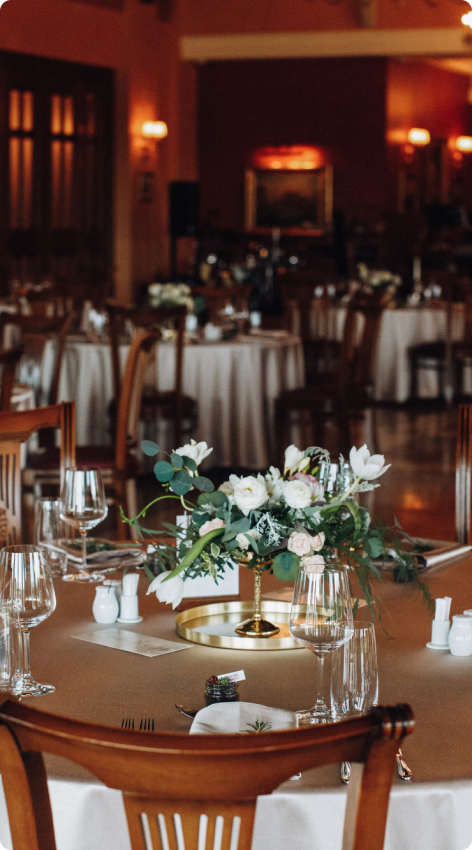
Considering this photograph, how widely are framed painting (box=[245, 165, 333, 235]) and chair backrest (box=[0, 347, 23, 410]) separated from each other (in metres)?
12.4

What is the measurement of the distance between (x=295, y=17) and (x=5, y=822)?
48.0 ft

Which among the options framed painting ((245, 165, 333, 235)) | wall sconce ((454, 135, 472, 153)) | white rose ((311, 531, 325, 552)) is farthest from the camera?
wall sconce ((454, 135, 472, 153))

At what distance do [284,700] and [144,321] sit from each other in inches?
170

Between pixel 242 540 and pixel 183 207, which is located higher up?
pixel 183 207

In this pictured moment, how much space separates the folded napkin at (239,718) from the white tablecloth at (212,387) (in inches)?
193

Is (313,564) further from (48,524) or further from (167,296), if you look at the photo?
(167,296)

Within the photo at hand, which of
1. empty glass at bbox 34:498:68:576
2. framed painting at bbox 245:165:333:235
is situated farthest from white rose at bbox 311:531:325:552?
framed painting at bbox 245:165:333:235

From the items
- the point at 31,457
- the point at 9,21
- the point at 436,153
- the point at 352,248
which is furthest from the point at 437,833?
the point at 436,153

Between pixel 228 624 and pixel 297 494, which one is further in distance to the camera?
pixel 228 624

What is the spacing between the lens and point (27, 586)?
1.54 m

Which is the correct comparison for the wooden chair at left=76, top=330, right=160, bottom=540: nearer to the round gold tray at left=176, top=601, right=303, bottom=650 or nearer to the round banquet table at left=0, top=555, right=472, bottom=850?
the round banquet table at left=0, top=555, right=472, bottom=850

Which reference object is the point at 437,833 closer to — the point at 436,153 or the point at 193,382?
the point at 193,382

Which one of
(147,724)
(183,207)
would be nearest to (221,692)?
(147,724)

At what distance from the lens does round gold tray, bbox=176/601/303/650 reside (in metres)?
1.75
